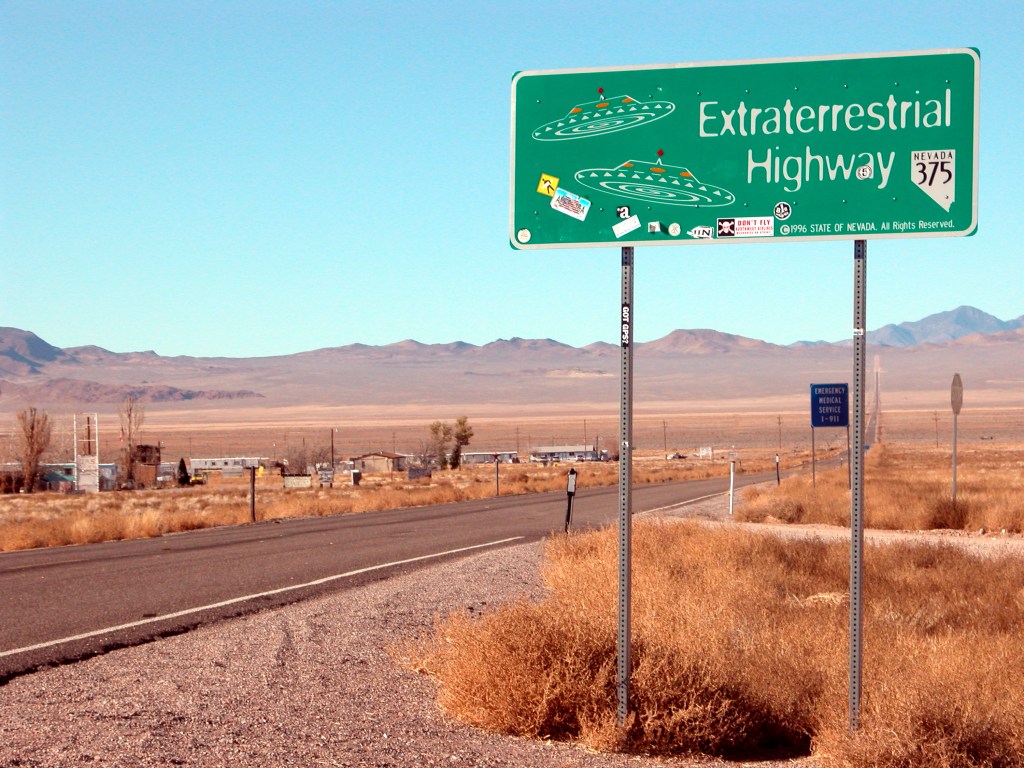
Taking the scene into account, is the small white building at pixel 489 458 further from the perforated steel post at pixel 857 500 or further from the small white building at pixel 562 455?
the perforated steel post at pixel 857 500

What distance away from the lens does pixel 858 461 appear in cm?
575

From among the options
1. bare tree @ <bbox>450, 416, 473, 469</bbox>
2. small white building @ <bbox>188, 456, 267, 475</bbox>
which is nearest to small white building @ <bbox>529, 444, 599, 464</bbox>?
bare tree @ <bbox>450, 416, 473, 469</bbox>

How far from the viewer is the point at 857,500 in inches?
233

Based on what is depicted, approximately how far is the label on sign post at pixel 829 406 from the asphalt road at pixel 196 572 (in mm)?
5377

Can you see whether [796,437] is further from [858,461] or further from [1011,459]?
Result: [858,461]

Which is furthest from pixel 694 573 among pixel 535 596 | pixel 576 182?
pixel 576 182

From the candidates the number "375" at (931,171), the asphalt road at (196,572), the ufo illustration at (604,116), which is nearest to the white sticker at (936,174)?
the number "375" at (931,171)

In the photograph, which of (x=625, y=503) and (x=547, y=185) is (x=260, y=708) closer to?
(x=625, y=503)

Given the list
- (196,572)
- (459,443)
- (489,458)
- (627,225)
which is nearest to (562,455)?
(489,458)

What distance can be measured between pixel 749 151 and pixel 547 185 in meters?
1.11

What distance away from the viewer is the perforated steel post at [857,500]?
5789 millimetres

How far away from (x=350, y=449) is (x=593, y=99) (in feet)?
442

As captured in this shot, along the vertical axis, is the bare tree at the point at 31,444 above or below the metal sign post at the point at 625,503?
below

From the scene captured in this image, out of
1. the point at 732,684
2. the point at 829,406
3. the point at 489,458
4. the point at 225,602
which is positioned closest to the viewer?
the point at 732,684
